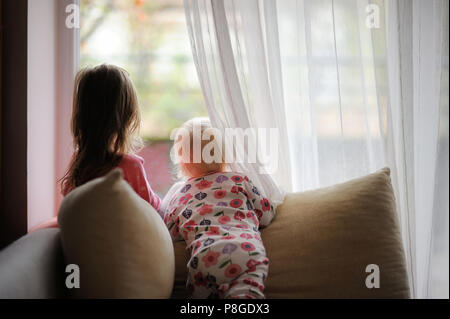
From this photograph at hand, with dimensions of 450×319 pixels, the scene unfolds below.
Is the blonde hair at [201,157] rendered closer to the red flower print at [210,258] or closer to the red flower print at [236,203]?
the red flower print at [236,203]

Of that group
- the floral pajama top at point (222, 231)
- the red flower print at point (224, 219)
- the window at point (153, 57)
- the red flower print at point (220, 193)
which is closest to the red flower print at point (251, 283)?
the floral pajama top at point (222, 231)

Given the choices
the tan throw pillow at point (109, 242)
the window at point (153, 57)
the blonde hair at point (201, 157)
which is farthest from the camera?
the window at point (153, 57)

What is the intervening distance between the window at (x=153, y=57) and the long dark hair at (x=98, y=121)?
0.44 meters

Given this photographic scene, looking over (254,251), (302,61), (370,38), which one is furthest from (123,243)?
(370,38)

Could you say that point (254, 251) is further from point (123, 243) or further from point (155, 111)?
point (155, 111)

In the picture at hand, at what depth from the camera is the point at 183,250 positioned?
1305mm

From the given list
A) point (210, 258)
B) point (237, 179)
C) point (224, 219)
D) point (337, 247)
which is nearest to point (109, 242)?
point (210, 258)

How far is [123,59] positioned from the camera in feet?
5.87

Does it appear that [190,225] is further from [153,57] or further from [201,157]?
[153,57]

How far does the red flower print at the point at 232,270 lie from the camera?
1.12 m

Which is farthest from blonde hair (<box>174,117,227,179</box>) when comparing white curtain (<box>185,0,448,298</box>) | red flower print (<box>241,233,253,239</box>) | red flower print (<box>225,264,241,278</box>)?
red flower print (<box>225,264,241,278</box>)

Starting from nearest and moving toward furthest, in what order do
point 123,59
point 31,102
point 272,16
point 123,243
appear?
Result: point 123,243
point 31,102
point 272,16
point 123,59

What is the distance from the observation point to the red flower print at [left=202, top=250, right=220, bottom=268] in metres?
1.14

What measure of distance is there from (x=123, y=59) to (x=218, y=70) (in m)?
0.54
